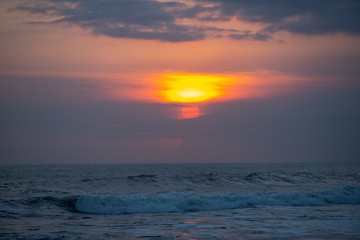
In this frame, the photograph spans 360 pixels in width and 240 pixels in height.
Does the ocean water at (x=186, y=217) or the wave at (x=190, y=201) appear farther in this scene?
the wave at (x=190, y=201)

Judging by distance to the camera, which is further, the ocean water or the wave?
the wave

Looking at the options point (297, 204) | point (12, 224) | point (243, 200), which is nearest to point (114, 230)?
point (12, 224)

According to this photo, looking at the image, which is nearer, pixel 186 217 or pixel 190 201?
pixel 186 217

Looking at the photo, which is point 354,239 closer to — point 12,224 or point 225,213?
point 225,213

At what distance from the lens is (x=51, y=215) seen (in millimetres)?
15695

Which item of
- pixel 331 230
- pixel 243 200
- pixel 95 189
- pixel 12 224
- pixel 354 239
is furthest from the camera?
pixel 95 189

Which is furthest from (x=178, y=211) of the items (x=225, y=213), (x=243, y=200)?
(x=243, y=200)

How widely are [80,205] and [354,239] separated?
11933mm

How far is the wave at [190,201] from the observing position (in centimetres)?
1767

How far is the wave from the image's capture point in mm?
17672

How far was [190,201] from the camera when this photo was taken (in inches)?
741

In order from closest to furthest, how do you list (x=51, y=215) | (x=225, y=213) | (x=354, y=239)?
(x=354, y=239)
(x=51, y=215)
(x=225, y=213)

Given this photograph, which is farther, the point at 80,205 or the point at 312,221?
the point at 80,205

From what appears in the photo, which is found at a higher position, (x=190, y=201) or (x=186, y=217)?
(x=190, y=201)
